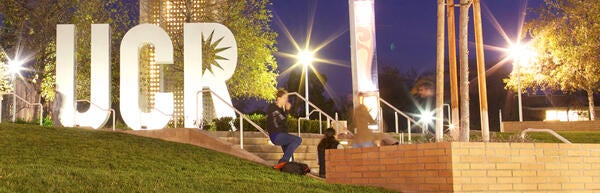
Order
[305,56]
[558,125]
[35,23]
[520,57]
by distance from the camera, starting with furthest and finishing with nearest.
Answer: [520,57]
[558,125]
[35,23]
[305,56]

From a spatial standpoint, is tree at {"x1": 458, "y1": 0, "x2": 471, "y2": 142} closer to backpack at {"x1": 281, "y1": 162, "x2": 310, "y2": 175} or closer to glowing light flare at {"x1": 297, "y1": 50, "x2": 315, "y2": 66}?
backpack at {"x1": 281, "y1": 162, "x2": 310, "y2": 175}

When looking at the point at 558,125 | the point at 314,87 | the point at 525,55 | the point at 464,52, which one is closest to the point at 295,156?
the point at 464,52

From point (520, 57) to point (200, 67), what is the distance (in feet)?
69.5

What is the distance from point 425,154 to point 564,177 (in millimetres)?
2040

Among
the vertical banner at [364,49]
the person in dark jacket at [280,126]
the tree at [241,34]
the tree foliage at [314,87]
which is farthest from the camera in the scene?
the tree foliage at [314,87]

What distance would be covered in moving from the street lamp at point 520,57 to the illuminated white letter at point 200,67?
16.5 metres

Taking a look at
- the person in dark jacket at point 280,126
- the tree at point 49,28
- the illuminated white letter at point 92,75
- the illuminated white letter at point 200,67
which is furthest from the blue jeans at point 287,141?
the tree at point 49,28

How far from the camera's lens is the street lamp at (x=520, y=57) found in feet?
124

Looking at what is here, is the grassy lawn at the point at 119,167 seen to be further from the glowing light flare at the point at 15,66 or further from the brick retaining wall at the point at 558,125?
the brick retaining wall at the point at 558,125

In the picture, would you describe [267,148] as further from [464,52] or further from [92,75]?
[92,75]

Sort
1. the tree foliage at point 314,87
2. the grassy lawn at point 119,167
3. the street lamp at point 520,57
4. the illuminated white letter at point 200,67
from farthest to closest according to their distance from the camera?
1. the tree foliage at point 314,87
2. the street lamp at point 520,57
3. the illuminated white letter at point 200,67
4. the grassy lawn at point 119,167

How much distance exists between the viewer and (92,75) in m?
24.3

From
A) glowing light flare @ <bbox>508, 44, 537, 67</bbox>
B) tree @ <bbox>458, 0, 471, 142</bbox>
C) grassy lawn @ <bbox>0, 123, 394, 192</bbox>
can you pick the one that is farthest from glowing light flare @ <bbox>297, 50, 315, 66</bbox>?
tree @ <bbox>458, 0, 471, 142</bbox>

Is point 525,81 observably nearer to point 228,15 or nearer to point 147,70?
point 228,15
